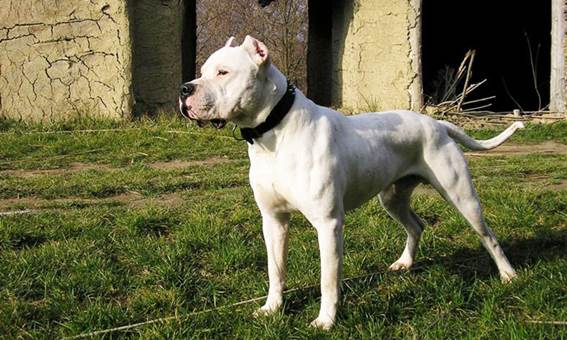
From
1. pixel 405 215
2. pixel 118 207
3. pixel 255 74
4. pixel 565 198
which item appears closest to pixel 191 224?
pixel 118 207

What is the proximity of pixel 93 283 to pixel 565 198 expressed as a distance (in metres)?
3.48

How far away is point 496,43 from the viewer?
15375 mm

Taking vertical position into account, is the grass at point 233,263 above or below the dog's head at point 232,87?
below

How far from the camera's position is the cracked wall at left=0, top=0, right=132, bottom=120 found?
927cm

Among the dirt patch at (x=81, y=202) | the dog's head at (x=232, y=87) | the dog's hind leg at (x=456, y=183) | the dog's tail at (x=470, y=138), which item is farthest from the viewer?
the dirt patch at (x=81, y=202)

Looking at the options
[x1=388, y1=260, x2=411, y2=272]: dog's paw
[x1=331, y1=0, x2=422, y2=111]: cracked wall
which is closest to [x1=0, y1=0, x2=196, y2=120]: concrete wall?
[x1=331, y1=0, x2=422, y2=111]: cracked wall

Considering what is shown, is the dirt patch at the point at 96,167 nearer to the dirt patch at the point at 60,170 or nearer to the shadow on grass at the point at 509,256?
the dirt patch at the point at 60,170

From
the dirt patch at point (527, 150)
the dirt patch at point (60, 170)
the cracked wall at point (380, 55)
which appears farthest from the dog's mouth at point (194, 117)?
the cracked wall at point (380, 55)

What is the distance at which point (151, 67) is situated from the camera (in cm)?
958

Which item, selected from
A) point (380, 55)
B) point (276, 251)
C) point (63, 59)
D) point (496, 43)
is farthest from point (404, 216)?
point (496, 43)

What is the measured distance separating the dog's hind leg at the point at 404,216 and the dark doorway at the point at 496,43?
36.7 feet

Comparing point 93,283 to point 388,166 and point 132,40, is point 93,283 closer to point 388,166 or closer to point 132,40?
point 388,166

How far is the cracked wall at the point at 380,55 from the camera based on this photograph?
978 cm

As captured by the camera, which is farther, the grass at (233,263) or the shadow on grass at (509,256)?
the shadow on grass at (509,256)
